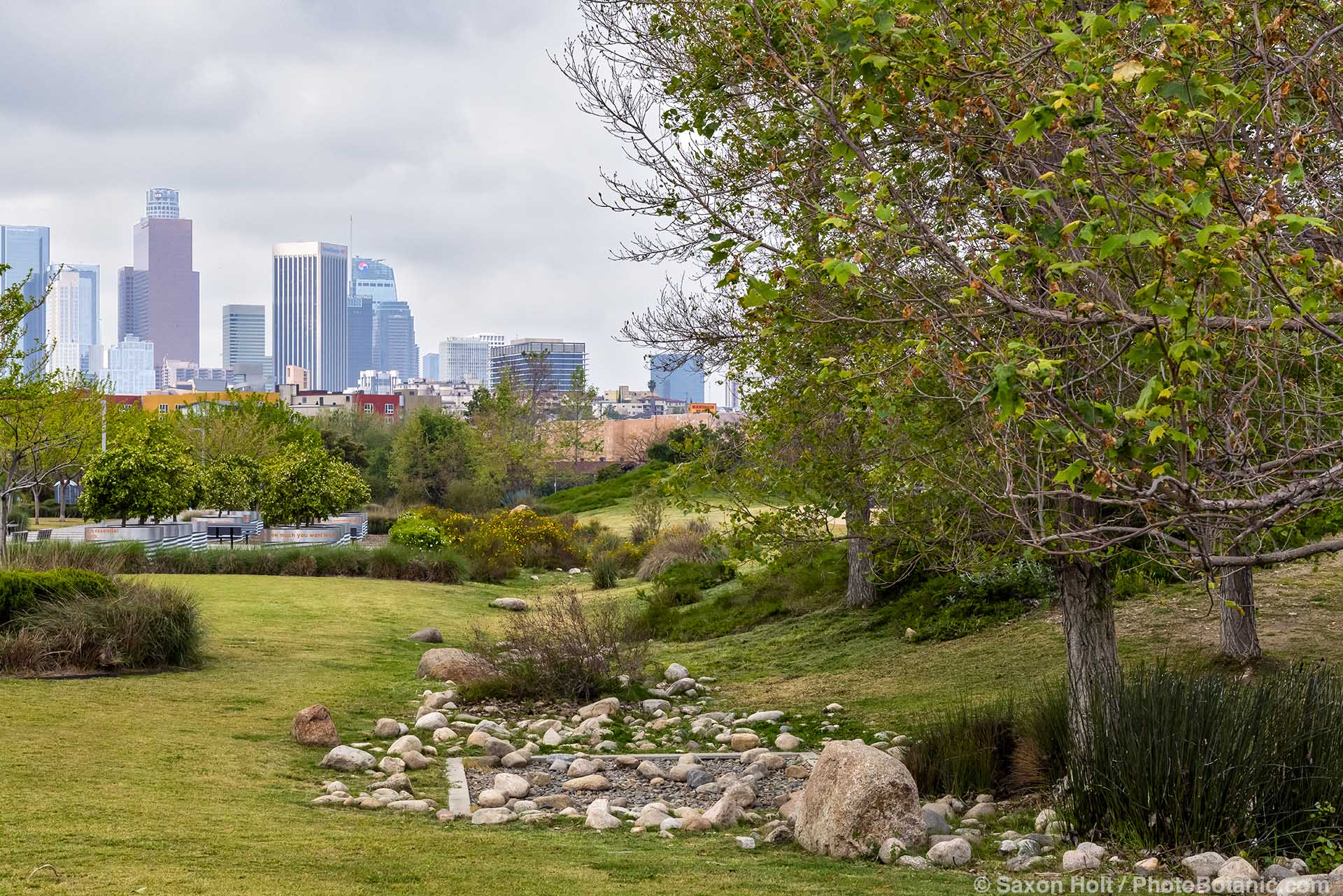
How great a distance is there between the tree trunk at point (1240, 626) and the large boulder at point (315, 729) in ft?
25.3

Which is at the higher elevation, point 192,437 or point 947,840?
point 192,437

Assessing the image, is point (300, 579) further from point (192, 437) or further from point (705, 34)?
point (192, 437)

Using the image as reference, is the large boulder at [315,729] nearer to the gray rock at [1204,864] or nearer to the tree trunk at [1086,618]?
the tree trunk at [1086,618]

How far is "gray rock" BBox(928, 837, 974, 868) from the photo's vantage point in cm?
617

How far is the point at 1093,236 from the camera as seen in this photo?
12.6 ft

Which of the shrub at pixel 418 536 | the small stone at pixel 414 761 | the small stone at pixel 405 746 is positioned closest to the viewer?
the small stone at pixel 414 761

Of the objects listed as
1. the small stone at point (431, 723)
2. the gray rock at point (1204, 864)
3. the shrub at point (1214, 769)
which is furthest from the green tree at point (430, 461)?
the gray rock at point (1204, 864)

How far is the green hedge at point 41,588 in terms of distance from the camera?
1205 cm

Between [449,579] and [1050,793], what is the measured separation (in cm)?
2033

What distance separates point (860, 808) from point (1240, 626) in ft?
18.4

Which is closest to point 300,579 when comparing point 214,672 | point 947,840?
point 214,672

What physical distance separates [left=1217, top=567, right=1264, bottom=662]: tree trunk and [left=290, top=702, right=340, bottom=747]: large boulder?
770 cm

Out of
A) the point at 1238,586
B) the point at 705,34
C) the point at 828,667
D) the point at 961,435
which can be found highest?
the point at 705,34

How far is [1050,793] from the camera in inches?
298
